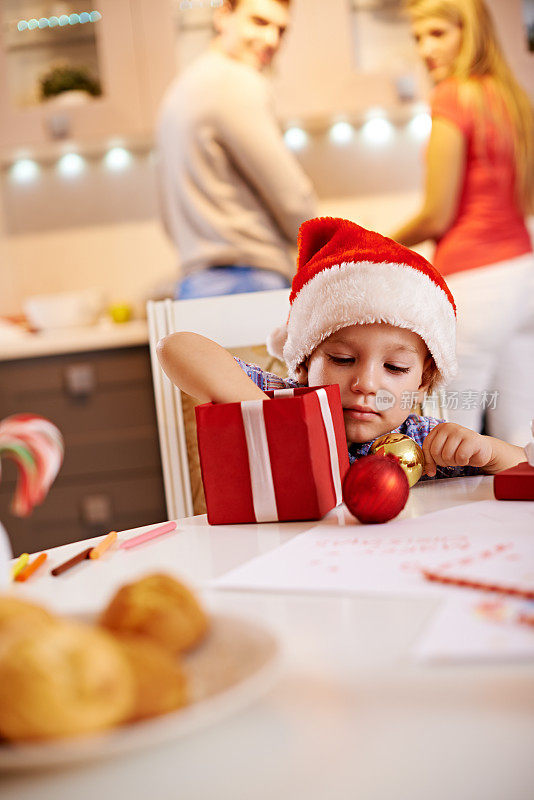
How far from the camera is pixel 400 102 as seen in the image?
8.57 ft

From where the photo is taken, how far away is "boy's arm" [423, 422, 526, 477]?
2.94 feet

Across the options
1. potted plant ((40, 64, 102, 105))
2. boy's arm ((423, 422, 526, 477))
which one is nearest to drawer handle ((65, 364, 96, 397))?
potted plant ((40, 64, 102, 105))

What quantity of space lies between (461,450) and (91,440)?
1729mm

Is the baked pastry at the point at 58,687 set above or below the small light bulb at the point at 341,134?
below

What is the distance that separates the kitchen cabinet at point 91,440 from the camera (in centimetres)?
243

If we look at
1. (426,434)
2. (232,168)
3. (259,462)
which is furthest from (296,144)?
(259,462)

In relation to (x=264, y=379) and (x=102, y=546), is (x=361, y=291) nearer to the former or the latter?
(x=264, y=379)

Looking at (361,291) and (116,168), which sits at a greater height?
(116,168)

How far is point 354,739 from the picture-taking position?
32 centimetres

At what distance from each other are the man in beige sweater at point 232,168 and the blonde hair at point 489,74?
514mm

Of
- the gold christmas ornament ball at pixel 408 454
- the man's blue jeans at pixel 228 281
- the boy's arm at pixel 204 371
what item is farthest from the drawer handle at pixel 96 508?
the gold christmas ornament ball at pixel 408 454

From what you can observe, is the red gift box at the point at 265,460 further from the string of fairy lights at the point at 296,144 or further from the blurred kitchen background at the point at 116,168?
the string of fairy lights at the point at 296,144

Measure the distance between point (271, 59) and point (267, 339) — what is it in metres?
1.57

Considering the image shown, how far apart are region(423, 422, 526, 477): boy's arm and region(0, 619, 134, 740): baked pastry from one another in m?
0.66
